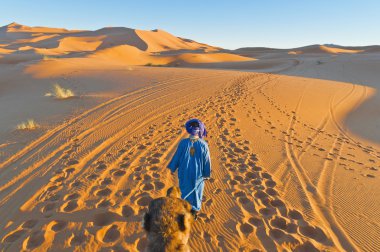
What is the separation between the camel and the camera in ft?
5.59

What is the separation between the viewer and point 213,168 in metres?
4.98

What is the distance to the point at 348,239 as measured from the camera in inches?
128

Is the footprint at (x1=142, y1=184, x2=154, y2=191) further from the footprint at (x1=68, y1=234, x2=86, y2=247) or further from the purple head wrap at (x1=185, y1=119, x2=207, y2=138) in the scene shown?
the purple head wrap at (x1=185, y1=119, x2=207, y2=138)

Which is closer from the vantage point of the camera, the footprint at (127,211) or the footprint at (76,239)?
the footprint at (76,239)

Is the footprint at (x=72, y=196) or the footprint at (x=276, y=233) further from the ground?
the footprint at (x=276, y=233)

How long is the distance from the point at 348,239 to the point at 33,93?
39.5 feet

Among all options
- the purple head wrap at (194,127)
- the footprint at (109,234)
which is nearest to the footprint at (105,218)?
the footprint at (109,234)

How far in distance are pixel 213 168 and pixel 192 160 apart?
6.58ft

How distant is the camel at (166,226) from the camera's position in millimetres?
1703

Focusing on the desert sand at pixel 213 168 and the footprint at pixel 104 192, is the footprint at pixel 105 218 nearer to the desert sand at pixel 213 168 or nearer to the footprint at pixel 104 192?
the desert sand at pixel 213 168

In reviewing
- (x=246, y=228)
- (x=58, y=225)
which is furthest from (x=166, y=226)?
(x=58, y=225)

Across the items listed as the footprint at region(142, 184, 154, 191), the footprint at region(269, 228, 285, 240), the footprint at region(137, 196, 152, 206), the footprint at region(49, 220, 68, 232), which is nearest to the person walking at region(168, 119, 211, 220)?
the footprint at region(137, 196, 152, 206)

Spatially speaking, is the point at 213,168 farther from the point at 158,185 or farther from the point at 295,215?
the point at 295,215

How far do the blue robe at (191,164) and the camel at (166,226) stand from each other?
124 centimetres
